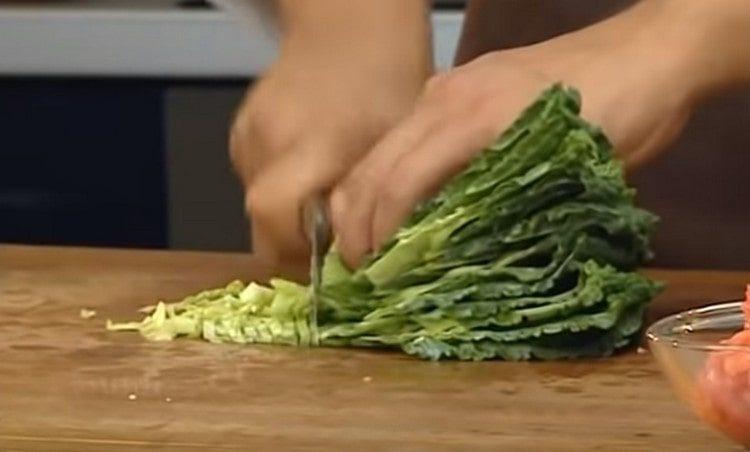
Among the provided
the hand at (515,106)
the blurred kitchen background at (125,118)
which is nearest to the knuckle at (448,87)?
the hand at (515,106)

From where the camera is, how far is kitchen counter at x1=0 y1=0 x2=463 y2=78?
75.4 inches

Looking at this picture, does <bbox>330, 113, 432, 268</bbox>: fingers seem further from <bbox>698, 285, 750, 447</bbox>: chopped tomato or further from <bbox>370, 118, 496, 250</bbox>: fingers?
<bbox>698, 285, 750, 447</bbox>: chopped tomato

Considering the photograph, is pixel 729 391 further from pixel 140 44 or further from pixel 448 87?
pixel 140 44

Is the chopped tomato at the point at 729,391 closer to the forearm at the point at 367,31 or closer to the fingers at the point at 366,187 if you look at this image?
the fingers at the point at 366,187

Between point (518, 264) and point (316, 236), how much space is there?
0.14m

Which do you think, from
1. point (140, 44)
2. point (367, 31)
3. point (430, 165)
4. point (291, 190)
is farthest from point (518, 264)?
point (140, 44)

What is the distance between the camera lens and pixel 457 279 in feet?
2.93

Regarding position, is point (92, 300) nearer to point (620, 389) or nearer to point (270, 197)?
point (270, 197)

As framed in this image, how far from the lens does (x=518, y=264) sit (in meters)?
0.90

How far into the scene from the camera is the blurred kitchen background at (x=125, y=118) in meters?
1.92

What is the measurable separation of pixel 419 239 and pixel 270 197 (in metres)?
0.15

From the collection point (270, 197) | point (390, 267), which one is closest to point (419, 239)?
point (390, 267)

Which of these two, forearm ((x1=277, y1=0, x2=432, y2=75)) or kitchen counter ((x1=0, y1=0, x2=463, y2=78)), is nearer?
forearm ((x1=277, y1=0, x2=432, y2=75))

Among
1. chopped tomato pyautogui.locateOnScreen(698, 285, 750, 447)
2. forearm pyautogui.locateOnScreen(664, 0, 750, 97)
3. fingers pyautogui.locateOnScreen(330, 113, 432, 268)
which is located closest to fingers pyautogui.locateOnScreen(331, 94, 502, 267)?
fingers pyautogui.locateOnScreen(330, 113, 432, 268)
